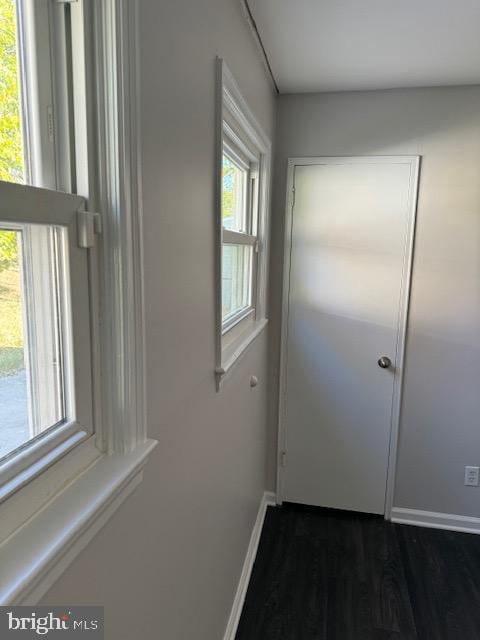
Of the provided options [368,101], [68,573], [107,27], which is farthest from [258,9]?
[68,573]

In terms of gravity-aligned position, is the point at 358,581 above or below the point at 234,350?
below

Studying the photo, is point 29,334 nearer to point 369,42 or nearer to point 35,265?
point 35,265

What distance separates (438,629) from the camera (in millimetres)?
1905

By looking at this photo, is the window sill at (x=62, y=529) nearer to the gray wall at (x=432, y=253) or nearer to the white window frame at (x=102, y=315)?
the white window frame at (x=102, y=315)

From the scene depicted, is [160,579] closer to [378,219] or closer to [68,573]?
[68,573]

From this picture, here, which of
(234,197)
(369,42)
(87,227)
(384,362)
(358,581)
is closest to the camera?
(87,227)

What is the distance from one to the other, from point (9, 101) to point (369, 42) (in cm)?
173

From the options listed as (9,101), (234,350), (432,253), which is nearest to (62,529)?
(9,101)

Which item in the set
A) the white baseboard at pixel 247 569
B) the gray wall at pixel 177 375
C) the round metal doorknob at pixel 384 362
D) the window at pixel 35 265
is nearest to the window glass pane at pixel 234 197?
the gray wall at pixel 177 375

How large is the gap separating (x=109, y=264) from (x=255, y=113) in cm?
141

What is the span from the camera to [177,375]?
1030mm

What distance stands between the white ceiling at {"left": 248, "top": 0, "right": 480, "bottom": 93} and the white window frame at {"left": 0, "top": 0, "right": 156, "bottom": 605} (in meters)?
1.15

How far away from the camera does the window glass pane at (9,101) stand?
1.83 feet

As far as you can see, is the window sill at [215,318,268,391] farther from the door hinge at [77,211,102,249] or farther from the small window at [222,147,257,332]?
the door hinge at [77,211,102,249]
